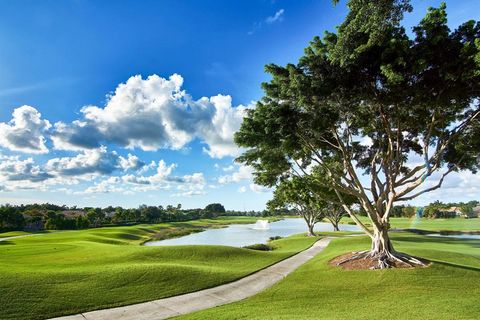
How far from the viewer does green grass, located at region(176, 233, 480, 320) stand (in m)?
11.2

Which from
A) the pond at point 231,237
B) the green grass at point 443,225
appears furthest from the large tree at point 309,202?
the green grass at point 443,225

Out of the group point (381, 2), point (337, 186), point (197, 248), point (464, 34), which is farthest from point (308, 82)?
point (197, 248)

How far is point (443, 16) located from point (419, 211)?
150298mm

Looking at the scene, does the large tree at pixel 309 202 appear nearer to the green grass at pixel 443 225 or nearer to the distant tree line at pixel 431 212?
the green grass at pixel 443 225

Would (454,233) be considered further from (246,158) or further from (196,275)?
(196,275)

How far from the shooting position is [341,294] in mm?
14586

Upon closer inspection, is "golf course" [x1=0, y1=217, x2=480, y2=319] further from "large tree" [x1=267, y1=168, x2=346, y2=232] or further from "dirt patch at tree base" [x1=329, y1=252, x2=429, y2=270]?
"large tree" [x1=267, y1=168, x2=346, y2=232]

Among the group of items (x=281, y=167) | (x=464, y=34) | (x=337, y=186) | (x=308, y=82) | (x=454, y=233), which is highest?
(x=464, y=34)

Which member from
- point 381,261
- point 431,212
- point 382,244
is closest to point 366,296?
point 381,261

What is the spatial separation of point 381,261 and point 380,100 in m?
9.81

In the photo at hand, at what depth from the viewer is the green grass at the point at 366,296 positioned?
11.2m

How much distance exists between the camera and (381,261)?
19047 millimetres

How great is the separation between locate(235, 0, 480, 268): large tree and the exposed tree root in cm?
9

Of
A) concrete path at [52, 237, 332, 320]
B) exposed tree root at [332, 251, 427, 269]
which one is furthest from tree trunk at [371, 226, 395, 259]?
concrete path at [52, 237, 332, 320]
